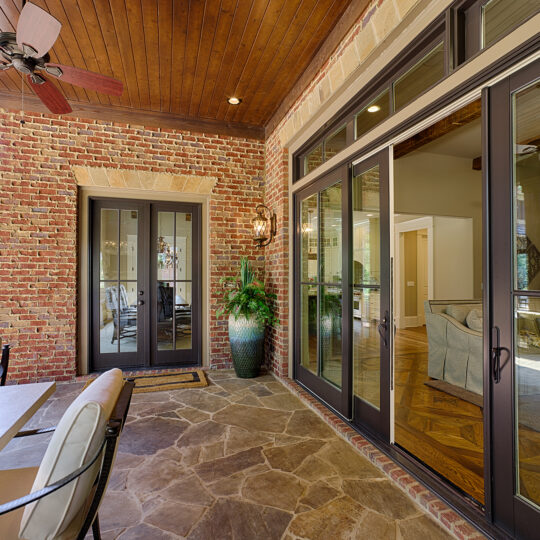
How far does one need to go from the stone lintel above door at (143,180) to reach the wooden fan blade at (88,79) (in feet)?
6.61

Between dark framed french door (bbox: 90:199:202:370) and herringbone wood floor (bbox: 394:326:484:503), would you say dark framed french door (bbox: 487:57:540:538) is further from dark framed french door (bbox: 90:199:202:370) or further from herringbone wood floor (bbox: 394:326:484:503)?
dark framed french door (bbox: 90:199:202:370)

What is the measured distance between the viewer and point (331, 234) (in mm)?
3469

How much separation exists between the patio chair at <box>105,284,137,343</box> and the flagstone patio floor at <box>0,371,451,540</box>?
1368 mm

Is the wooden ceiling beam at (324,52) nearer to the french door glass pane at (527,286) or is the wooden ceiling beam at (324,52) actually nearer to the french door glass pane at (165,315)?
the french door glass pane at (527,286)

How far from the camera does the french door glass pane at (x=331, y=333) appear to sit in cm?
333

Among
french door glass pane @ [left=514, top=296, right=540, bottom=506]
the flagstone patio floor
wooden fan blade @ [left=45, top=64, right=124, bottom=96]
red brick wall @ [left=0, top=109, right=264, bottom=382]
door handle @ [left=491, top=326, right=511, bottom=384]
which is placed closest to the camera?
french door glass pane @ [left=514, top=296, right=540, bottom=506]

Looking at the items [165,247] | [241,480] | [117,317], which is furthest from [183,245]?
[241,480]

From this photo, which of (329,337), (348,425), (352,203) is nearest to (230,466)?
(348,425)

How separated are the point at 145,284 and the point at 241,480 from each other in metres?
3.22

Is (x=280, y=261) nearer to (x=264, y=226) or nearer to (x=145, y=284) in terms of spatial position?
(x=264, y=226)

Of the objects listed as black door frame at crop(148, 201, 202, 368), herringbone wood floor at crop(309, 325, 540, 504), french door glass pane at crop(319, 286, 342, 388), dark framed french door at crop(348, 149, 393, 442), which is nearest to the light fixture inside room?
french door glass pane at crop(319, 286, 342, 388)

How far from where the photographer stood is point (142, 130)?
4.67 meters

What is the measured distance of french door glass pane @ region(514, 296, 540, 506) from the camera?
1.60 meters

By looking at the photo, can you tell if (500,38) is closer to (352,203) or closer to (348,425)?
(352,203)
